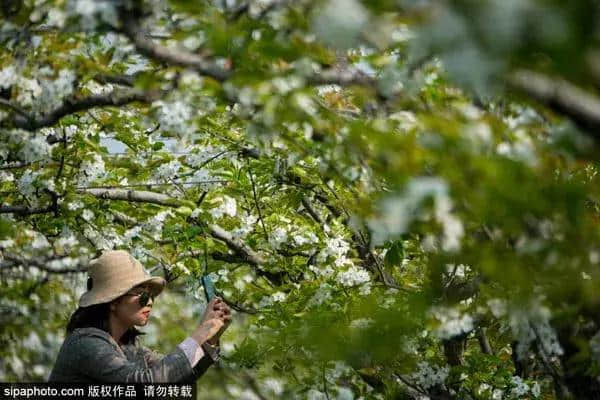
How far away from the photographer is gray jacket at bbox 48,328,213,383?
347 centimetres

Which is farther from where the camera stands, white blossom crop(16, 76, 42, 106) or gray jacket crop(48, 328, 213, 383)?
gray jacket crop(48, 328, 213, 383)

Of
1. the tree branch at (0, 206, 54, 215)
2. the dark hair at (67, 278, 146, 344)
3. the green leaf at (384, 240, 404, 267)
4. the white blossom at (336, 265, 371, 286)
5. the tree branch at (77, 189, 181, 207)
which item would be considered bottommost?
the white blossom at (336, 265, 371, 286)

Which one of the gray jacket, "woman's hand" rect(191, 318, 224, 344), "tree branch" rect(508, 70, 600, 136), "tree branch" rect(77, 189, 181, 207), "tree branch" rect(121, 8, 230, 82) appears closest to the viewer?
"tree branch" rect(508, 70, 600, 136)

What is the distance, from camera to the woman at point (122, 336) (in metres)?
3.51

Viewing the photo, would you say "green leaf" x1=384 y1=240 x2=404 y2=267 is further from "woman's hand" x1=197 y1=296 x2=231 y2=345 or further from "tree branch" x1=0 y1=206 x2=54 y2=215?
"tree branch" x1=0 y1=206 x2=54 y2=215

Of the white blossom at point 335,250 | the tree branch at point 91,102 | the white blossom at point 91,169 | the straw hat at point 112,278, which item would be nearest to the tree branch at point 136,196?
the white blossom at point 91,169

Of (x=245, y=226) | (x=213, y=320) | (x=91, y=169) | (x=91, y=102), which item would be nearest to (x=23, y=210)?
(x=91, y=169)

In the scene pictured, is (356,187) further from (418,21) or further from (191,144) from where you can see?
(191,144)

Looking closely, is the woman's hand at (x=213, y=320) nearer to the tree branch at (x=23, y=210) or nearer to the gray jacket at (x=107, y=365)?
the gray jacket at (x=107, y=365)

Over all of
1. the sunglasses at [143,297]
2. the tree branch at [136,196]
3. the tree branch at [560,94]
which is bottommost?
the tree branch at [136,196]

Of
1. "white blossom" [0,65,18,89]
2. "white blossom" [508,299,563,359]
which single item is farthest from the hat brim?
"white blossom" [508,299,563,359]

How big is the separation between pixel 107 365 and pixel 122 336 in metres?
0.45

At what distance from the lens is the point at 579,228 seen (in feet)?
6.20

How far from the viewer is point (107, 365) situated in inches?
138
